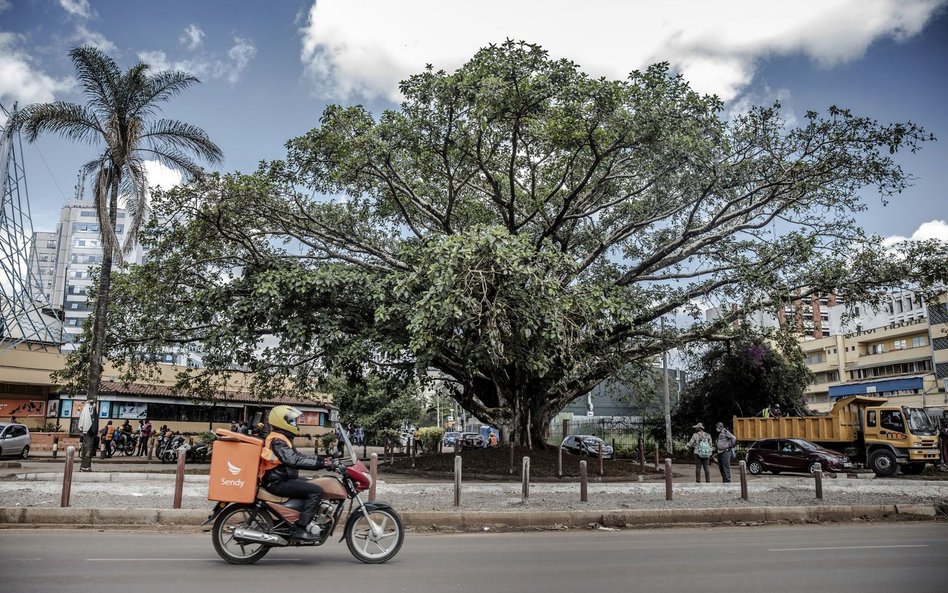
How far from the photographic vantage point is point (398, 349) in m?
17.6

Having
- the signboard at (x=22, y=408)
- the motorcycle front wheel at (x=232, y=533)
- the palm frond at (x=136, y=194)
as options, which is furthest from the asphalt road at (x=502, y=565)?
the signboard at (x=22, y=408)

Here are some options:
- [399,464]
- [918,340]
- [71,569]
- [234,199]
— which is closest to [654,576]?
[71,569]

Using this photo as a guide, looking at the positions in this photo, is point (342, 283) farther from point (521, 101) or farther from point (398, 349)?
point (521, 101)

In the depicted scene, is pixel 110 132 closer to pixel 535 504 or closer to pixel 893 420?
pixel 535 504

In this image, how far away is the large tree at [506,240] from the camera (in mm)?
16234

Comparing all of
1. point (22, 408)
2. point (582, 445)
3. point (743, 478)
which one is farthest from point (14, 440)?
point (743, 478)

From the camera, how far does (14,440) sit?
27.1 m

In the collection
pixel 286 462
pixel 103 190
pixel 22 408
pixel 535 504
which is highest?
pixel 103 190

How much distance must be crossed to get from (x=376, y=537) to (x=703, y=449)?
1320 cm

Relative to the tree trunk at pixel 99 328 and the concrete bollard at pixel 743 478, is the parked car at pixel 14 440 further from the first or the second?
the concrete bollard at pixel 743 478

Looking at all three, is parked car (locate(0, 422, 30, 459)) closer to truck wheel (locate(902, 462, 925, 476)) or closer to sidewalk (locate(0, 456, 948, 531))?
sidewalk (locate(0, 456, 948, 531))

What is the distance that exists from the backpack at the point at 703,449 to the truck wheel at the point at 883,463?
834 centimetres

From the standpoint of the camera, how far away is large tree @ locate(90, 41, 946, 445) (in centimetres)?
1623

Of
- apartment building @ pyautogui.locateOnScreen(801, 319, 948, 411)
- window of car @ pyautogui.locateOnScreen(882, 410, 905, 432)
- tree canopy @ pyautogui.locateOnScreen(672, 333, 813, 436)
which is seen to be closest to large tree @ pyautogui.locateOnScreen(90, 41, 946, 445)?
window of car @ pyautogui.locateOnScreen(882, 410, 905, 432)
